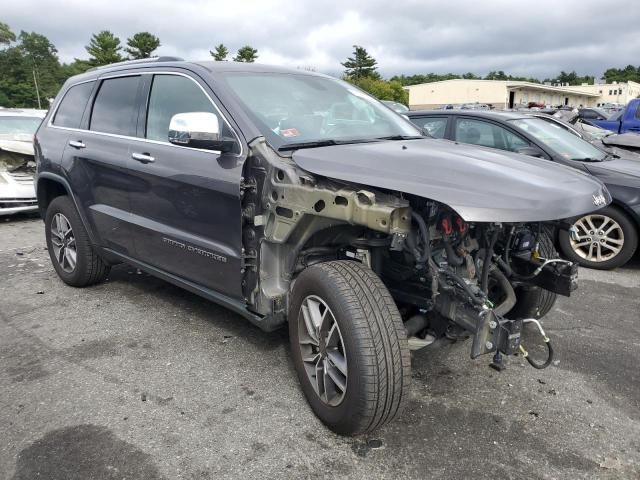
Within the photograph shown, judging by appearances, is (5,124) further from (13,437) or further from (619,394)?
(619,394)

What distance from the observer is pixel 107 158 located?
394 cm

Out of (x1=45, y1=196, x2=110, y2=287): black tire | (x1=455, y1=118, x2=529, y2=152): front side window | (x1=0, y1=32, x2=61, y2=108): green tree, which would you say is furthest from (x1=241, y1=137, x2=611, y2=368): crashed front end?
(x1=0, y1=32, x2=61, y2=108): green tree

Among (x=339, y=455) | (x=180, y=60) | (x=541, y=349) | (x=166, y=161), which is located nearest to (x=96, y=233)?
(x=166, y=161)

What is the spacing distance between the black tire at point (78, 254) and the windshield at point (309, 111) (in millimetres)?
2102

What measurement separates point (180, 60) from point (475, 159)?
2217 mm

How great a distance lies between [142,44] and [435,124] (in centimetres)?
6631

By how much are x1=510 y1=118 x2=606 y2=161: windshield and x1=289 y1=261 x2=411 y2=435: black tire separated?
13.7 ft

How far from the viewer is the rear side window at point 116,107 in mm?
3859

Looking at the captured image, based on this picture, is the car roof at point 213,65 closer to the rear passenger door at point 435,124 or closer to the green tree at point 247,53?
the rear passenger door at point 435,124

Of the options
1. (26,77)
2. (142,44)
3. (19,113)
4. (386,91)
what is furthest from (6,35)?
(19,113)

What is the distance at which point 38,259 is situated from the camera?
232 inches

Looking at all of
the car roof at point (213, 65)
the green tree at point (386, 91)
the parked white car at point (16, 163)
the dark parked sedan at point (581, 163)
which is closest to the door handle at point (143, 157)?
the car roof at point (213, 65)

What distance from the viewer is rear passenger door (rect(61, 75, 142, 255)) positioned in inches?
152

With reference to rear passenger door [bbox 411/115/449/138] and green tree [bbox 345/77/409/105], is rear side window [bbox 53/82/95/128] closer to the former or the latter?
rear passenger door [bbox 411/115/449/138]
